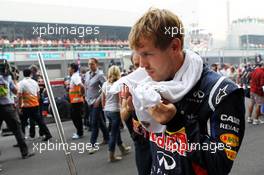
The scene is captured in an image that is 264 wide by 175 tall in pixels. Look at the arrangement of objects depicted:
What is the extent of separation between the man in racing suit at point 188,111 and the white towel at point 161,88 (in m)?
0.02

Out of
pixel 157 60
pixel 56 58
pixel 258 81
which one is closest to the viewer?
pixel 157 60

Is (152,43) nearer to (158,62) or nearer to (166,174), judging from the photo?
(158,62)

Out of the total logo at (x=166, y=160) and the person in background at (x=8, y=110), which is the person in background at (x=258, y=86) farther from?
the total logo at (x=166, y=160)

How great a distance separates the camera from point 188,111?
110cm

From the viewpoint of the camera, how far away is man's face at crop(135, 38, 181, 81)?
1.12 meters

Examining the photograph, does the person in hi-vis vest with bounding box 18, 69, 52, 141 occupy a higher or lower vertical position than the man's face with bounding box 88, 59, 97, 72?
lower

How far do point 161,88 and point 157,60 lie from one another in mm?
114

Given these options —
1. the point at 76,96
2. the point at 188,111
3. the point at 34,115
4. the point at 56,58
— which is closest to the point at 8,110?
the point at 34,115

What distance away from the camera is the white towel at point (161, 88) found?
103 centimetres

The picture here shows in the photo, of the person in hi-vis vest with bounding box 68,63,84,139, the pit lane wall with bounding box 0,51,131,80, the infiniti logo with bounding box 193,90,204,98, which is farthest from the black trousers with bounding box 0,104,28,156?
the pit lane wall with bounding box 0,51,131,80

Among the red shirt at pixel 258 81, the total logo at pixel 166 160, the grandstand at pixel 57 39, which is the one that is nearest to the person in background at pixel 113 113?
the red shirt at pixel 258 81

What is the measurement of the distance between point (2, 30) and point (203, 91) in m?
29.3

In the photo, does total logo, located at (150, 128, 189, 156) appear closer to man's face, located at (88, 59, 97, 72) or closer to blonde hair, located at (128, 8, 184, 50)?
blonde hair, located at (128, 8, 184, 50)

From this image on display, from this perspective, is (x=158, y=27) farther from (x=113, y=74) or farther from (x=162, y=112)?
(x=113, y=74)
